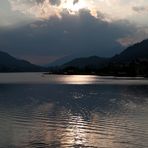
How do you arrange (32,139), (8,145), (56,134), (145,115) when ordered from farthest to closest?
1. (145,115)
2. (56,134)
3. (32,139)
4. (8,145)

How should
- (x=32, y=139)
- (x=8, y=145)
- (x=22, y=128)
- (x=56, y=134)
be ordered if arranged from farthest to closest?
(x=22, y=128)
(x=56, y=134)
(x=32, y=139)
(x=8, y=145)

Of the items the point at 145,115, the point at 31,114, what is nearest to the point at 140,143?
the point at 145,115

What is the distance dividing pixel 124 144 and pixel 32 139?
7.80 metres

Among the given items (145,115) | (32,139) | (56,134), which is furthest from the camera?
(145,115)

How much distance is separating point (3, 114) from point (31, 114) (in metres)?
3.65

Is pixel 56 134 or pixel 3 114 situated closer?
pixel 56 134

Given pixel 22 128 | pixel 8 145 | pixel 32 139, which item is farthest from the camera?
pixel 22 128

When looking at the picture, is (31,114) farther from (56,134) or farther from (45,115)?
(56,134)

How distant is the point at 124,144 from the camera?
3275 centimetres

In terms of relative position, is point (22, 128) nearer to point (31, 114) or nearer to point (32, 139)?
point (32, 139)

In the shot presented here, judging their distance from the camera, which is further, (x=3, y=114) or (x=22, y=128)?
(x=3, y=114)

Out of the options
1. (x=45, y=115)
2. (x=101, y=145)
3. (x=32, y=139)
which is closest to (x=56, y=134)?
(x=32, y=139)

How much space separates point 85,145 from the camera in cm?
3244

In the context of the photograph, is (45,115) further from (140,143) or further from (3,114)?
(140,143)
